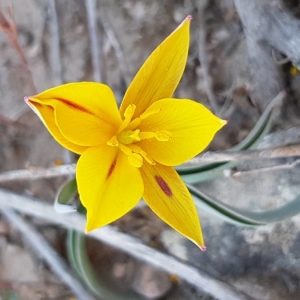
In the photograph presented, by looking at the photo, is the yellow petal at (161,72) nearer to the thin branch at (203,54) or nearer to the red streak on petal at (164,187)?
the red streak on petal at (164,187)

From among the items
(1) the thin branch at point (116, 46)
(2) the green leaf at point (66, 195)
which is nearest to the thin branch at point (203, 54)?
(1) the thin branch at point (116, 46)

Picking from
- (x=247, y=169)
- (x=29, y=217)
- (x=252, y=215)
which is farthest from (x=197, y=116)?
(x=29, y=217)

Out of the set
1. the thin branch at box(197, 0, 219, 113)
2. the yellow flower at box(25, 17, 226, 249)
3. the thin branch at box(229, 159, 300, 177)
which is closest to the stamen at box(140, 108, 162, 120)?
the yellow flower at box(25, 17, 226, 249)

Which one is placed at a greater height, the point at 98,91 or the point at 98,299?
the point at 98,91

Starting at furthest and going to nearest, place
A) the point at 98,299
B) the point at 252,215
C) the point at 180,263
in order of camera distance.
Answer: the point at 98,299 < the point at 180,263 < the point at 252,215

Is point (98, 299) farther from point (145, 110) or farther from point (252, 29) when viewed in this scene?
point (252, 29)
